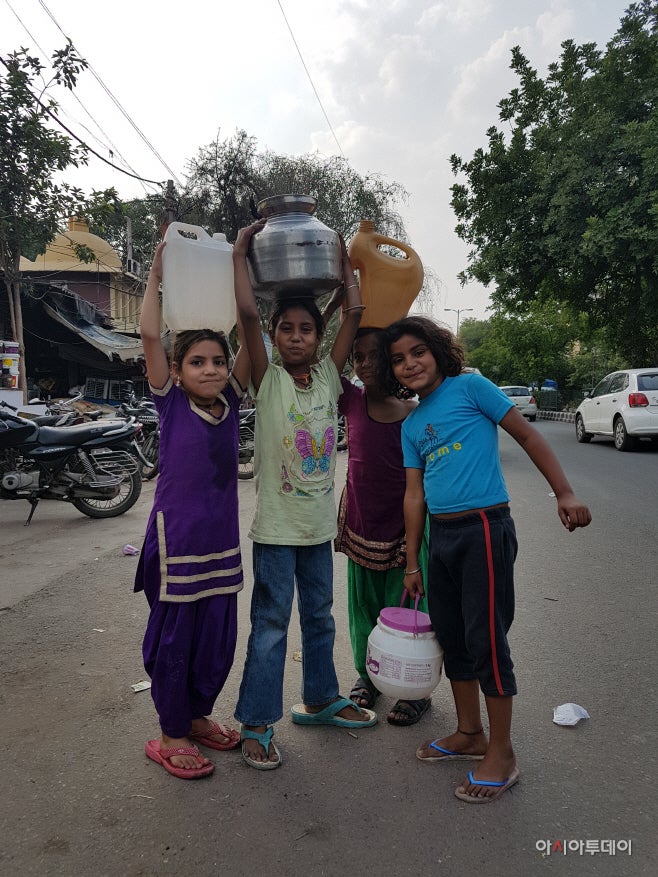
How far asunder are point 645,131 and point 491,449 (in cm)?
1313

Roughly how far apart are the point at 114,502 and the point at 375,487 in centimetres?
482

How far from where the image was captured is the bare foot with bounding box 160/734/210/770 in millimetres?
2234

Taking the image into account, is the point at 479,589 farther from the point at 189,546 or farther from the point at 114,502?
→ the point at 114,502

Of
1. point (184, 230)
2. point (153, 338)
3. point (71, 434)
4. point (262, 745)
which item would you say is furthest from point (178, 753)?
point (71, 434)

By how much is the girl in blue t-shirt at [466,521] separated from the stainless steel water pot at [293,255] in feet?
1.11

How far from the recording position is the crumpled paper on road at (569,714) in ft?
8.46

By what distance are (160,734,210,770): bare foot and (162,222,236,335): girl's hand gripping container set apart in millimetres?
1466

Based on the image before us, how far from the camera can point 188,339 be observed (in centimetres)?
238

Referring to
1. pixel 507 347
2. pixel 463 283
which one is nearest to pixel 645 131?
pixel 463 283

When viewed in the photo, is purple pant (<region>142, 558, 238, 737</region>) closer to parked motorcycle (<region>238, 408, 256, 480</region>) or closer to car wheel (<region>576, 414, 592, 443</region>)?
parked motorcycle (<region>238, 408, 256, 480</region>)

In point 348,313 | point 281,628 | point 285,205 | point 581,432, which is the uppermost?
point 285,205

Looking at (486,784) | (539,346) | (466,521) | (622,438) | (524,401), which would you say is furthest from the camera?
(539,346)

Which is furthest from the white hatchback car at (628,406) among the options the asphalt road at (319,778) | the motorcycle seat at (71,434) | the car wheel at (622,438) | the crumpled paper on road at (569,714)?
the crumpled paper on road at (569,714)

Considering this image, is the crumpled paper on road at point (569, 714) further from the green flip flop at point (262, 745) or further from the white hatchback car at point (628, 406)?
the white hatchback car at point (628, 406)
